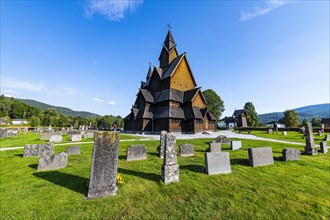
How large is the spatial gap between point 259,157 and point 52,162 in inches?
439

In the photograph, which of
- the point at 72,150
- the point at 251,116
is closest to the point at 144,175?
the point at 72,150

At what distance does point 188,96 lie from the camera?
105 feet

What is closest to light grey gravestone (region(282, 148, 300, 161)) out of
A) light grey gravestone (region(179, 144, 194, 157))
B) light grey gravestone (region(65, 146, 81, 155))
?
light grey gravestone (region(179, 144, 194, 157))

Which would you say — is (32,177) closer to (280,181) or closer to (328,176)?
(280,181)

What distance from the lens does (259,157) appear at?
26.1ft

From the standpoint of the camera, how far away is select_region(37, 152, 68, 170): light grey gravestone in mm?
7078

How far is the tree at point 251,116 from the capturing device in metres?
67.4

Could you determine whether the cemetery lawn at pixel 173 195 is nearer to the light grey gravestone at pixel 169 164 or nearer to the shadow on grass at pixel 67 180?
the shadow on grass at pixel 67 180

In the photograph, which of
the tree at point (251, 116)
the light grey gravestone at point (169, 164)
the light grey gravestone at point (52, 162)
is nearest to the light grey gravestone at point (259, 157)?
the light grey gravestone at point (169, 164)

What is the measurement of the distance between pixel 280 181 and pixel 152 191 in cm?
555

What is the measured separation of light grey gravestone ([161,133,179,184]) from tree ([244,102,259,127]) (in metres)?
71.9

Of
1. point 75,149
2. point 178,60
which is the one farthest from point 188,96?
point 75,149

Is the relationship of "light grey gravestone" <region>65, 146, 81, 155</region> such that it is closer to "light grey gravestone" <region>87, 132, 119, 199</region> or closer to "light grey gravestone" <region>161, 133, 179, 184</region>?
"light grey gravestone" <region>87, 132, 119, 199</region>

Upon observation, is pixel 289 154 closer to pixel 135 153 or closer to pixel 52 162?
pixel 135 153
